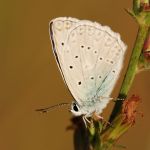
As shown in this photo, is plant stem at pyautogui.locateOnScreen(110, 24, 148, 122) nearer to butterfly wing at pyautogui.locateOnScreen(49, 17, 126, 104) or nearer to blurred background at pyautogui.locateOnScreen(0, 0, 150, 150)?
butterfly wing at pyautogui.locateOnScreen(49, 17, 126, 104)

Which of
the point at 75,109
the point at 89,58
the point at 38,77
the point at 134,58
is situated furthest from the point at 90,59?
the point at 38,77

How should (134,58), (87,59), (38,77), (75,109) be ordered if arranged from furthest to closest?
1. (38,77)
2. (87,59)
3. (75,109)
4. (134,58)

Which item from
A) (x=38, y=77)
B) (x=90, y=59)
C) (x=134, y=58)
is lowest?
(x=38, y=77)

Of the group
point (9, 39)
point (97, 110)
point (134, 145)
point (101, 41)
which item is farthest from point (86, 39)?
point (9, 39)

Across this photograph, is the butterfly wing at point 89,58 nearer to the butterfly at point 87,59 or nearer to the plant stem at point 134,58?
the butterfly at point 87,59

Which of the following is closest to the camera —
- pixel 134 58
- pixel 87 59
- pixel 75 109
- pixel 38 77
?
pixel 134 58

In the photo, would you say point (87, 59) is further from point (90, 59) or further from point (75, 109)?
A: point (75, 109)

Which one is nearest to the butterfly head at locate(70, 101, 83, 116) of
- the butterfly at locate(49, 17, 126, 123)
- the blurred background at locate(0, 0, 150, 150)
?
the butterfly at locate(49, 17, 126, 123)
